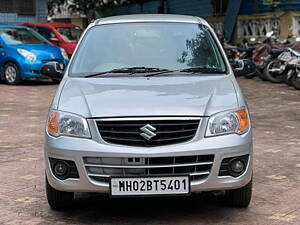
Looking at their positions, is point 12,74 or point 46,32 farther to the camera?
point 46,32

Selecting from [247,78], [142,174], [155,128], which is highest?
Answer: [155,128]

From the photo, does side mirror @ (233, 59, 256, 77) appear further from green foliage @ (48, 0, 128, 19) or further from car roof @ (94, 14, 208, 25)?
green foliage @ (48, 0, 128, 19)

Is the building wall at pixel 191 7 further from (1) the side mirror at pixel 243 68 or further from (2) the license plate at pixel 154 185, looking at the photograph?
(2) the license plate at pixel 154 185

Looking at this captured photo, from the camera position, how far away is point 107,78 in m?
5.34

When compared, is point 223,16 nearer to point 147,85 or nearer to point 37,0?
→ point 37,0

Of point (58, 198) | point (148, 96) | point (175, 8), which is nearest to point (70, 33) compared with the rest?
point (175, 8)

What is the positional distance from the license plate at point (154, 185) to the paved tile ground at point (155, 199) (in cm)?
43

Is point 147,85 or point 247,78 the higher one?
point 147,85

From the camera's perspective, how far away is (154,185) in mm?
4457

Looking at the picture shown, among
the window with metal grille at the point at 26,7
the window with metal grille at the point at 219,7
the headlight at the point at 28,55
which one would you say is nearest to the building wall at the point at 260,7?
the window with metal grille at the point at 219,7

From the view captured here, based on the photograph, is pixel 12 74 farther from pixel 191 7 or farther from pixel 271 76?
pixel 191 7

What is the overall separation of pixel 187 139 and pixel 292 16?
15.0 meters

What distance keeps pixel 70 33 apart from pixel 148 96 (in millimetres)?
13611

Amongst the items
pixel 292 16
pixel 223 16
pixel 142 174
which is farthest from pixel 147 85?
pixel 223 16
